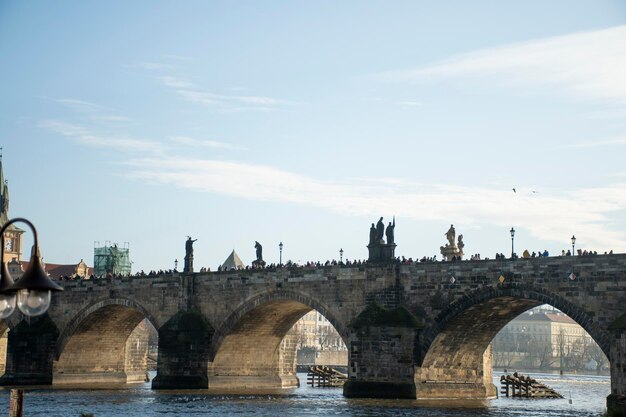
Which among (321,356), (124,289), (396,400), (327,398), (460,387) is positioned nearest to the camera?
(396,400)

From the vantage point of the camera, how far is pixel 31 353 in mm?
75062

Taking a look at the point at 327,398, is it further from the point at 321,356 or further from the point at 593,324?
the point at 321,356

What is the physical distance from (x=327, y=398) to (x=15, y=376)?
80.6 feet

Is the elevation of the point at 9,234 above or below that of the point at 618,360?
above

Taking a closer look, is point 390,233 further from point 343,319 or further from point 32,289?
point 32,289

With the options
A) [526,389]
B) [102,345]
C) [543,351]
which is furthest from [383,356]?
[543,351]

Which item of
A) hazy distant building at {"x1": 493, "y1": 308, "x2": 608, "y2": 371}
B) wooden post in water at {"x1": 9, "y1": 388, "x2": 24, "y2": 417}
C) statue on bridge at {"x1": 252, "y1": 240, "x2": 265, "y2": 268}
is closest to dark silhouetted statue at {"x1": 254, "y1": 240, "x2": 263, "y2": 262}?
statue on bridge at {"x1": 252, "y1": 240, "x2": 265, "y2": 268}

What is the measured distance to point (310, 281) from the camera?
60.7 m

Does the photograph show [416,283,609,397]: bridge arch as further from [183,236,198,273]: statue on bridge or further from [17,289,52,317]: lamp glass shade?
[17,289,52,317]: lamp glass shade

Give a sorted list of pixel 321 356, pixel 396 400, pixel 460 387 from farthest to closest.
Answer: pixel 321 356, pixel 460 387, pixel 396 400

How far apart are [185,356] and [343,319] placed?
12317 millimetres

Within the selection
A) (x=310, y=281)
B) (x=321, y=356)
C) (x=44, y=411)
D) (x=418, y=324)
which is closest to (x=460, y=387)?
(x=418, y=324)

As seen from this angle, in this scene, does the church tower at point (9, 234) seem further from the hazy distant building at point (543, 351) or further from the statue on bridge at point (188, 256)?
the hazy distant building at point (543, 351)

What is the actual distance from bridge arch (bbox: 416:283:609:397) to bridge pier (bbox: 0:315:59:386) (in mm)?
31689
